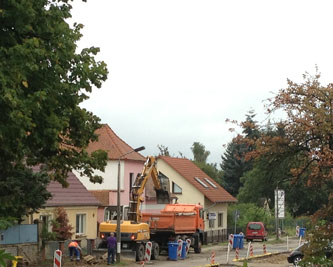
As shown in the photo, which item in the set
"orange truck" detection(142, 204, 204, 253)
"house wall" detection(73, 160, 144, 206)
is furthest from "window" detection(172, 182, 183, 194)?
"orange truck" detection(142, 204, 204, 253)

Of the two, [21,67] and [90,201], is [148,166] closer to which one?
[90,201]

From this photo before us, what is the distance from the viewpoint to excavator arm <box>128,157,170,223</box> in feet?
112

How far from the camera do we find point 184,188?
53281 millimetres

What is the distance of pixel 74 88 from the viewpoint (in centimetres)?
1752

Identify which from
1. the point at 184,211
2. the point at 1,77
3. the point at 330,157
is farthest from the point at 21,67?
the point at 184,211

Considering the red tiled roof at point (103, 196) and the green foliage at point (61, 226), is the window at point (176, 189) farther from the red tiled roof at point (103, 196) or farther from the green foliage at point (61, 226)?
the green foliage at point (61, 226)

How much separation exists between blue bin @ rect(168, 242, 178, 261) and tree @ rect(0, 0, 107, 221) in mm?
15560

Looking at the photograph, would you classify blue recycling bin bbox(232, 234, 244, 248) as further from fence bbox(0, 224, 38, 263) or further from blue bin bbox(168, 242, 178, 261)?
fence bbox(0, 224, 38, 263)

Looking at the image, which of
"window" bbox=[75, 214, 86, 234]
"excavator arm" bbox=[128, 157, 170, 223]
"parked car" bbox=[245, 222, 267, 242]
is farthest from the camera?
"parked car" bbox=[245, 222, 267, 242]

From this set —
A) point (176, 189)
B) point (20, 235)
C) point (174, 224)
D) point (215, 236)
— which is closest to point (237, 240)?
point (174, 224)

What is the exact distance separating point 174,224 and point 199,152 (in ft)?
265

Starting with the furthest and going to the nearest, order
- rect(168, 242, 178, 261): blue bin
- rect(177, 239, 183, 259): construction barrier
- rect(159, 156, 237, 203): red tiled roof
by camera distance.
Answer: rect(159, 156, 237, 203): red tiled roof
rect(177, 239, 183, 259): construction barrier
rect(168, 242, 178, 261): blue bin

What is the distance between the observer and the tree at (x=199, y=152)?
11631 centimetres

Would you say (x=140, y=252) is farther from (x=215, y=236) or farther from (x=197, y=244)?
(x=215, y=236)
